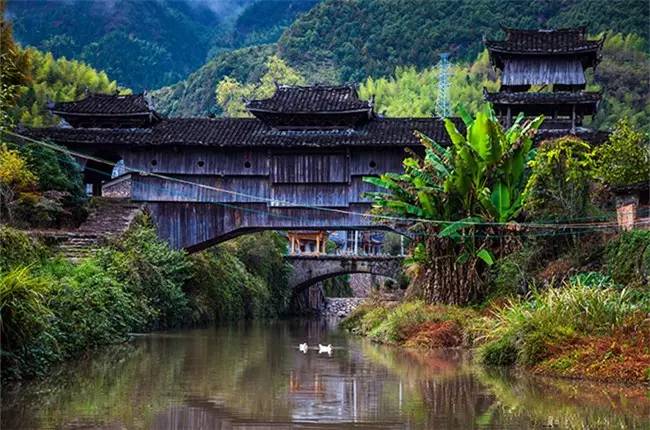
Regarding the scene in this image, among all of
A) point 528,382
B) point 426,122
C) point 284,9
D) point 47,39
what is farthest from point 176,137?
point 284,9

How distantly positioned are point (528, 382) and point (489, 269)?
33.4ft

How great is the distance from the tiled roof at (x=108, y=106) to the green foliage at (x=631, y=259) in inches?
649

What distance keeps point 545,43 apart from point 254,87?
193 ft

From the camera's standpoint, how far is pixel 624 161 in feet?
79.5

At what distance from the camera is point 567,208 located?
23609 millimetres

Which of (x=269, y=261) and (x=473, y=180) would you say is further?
(x=269, y=261)

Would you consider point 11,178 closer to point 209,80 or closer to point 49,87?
point 49,87

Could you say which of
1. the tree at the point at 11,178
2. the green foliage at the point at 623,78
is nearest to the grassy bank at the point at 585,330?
the tree at the point at 11,178

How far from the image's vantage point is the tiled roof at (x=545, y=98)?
3152 centimetres

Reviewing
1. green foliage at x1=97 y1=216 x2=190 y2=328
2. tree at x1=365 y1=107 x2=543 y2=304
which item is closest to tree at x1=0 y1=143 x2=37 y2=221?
green foliage at x1=97 y1=216 x2=190 y2=328

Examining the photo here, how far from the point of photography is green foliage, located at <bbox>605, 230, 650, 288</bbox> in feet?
63.4

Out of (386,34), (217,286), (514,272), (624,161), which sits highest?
(386,34)

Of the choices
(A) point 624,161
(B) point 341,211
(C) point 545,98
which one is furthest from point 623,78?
(A) point 624,161

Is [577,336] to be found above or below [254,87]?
below
